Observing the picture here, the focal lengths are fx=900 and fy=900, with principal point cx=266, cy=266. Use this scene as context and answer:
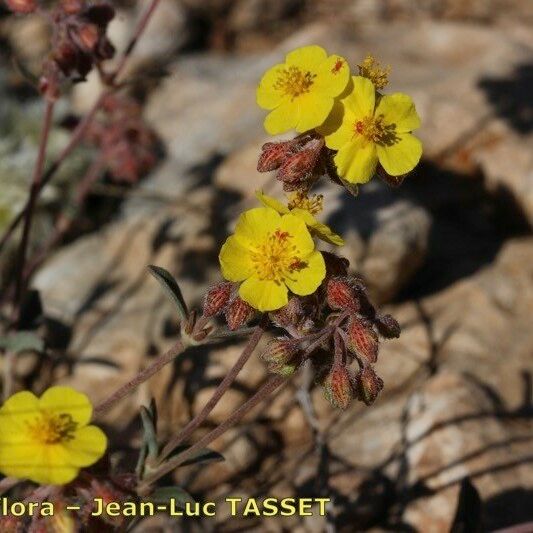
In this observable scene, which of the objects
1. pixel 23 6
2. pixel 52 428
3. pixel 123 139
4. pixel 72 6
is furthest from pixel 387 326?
pixel 123 139

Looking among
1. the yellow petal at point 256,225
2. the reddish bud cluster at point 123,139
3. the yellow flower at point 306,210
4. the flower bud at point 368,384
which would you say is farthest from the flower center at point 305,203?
the reddish bud cluster at point 123,139

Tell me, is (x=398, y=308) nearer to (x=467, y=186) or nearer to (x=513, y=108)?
(x=467, y=186)

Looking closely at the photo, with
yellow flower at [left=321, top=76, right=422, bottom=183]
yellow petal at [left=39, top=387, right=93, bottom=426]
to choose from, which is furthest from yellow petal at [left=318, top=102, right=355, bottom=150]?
yellow petal at [left=39, top=387, right=93, bottom=426]

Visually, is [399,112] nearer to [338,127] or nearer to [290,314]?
[338,127]

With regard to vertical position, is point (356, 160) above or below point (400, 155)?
above

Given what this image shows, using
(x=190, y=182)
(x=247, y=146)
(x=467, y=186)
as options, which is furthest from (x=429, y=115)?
(x=190, y=182)

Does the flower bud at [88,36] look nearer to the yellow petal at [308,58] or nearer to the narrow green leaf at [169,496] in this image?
the yellow petal at [308,58]

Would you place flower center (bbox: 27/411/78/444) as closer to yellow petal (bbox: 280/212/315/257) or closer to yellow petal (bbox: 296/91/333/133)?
yellow petal (bbox: 280/212/315/257)
